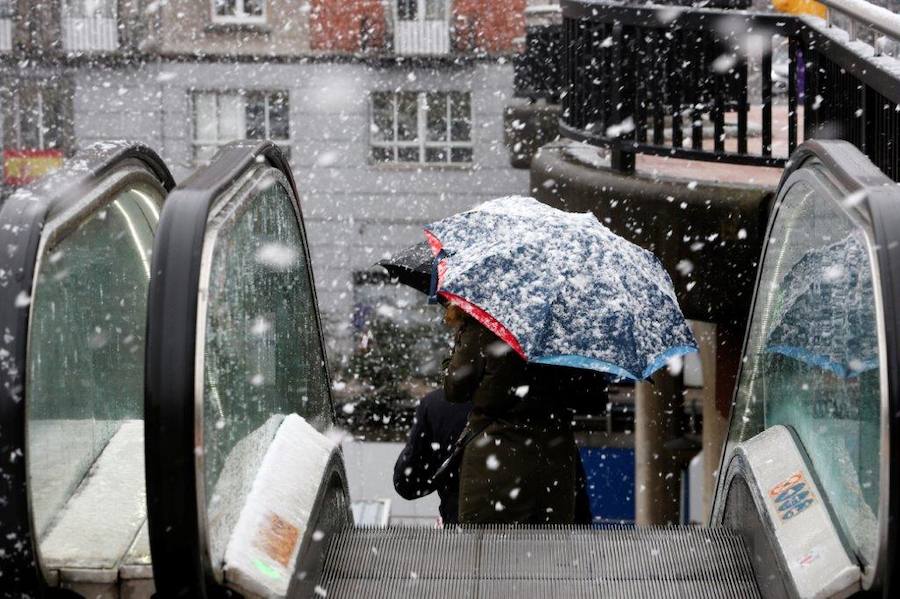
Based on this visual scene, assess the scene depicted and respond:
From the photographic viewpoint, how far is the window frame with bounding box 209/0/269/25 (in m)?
21.8

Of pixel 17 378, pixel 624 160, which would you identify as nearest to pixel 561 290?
pixel 17 378

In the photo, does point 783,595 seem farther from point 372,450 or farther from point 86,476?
point 372,450

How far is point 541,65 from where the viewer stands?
1084 cm

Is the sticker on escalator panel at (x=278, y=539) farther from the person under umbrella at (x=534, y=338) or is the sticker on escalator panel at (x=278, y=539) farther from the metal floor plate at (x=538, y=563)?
the person under umbrella at (x=534, y=338)

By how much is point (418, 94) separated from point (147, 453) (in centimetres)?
1981

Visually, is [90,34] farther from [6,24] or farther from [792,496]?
[792,496]

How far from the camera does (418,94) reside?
859 inches

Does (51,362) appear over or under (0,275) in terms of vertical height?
under

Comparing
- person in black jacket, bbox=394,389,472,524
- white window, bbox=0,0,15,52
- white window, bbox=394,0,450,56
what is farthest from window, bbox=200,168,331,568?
white window, bbox=0,0,15,52

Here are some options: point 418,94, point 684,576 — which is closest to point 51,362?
point 684,576

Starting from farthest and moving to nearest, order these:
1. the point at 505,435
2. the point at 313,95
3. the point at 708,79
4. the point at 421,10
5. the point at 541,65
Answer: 1. the point at 421,10
2. the point at 313,95
3. the point at 541,65
4. the point at 708,79
5. the point at 505,435

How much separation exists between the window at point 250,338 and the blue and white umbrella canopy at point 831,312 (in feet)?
4.73

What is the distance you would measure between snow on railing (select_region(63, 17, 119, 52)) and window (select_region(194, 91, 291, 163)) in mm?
1766

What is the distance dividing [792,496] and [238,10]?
804 inches
